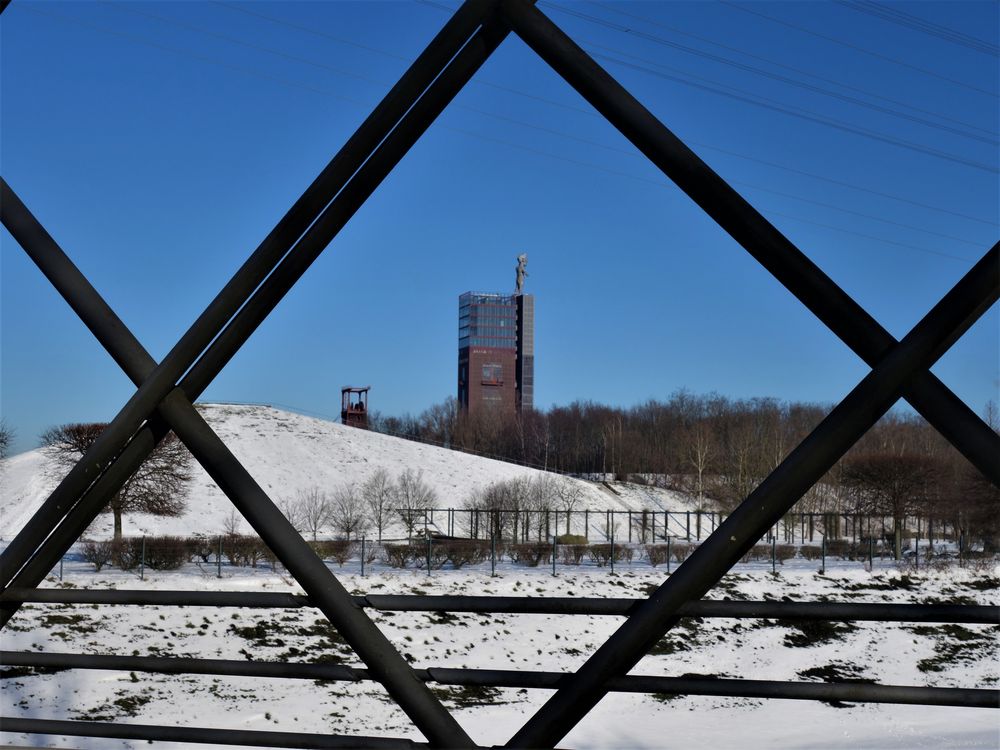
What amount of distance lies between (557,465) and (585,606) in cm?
8634

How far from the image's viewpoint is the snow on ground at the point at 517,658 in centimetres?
1310

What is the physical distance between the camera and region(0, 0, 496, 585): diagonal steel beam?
71.9 inches

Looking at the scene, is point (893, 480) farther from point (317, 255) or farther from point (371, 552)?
point (317, 255)

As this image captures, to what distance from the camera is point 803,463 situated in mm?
1523

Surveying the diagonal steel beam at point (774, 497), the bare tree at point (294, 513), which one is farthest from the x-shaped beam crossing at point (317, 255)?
the bare tree at point (294, 513)

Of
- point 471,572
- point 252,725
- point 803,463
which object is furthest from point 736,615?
point 471,572

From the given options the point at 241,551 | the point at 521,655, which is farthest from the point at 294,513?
the point at 521,655

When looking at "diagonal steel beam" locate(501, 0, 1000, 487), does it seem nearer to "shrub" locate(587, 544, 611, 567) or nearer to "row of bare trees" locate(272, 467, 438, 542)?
"shrub" locate(587, 544, 611, 567)

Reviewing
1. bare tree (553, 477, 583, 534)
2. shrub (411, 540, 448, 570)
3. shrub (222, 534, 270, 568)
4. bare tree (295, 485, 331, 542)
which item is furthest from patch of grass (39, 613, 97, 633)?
bare tree (553, 477, 583, 534)

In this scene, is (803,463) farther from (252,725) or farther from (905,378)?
(252,725)

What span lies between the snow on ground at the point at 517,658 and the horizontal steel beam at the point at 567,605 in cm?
815

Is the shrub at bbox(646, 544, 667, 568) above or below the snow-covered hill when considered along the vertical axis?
below

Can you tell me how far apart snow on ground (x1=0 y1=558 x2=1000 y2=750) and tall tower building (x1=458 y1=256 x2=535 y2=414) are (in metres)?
83.1

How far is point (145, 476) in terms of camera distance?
88.0 feet
